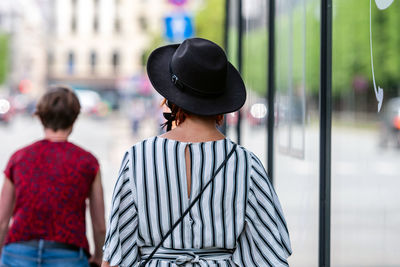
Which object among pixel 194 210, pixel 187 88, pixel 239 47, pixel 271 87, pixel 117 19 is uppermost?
pixel 117 19

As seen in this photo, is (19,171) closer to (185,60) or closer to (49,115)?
(49,115)

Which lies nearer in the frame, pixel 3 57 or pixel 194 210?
pixel 194 210

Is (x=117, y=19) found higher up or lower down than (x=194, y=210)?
higher up

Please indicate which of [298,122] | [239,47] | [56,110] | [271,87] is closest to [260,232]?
[56,110]

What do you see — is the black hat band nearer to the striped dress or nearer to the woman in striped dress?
the woman in striped dress

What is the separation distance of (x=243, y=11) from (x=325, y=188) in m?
3.34

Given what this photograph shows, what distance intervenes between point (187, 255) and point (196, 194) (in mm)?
179

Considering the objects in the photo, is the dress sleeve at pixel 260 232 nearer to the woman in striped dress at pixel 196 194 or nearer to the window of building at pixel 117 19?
the woman in striped dress at pixel 196 194

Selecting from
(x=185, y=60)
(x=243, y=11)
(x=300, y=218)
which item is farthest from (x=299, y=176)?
(x=243, y=11)

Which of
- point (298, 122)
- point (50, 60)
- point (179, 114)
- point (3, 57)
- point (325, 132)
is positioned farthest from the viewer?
point (50, 60)

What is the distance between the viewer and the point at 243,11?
20.3ft

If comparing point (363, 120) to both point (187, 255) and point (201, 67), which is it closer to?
point (201, 67)

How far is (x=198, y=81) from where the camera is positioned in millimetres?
2166

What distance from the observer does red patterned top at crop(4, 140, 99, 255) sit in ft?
10.1
